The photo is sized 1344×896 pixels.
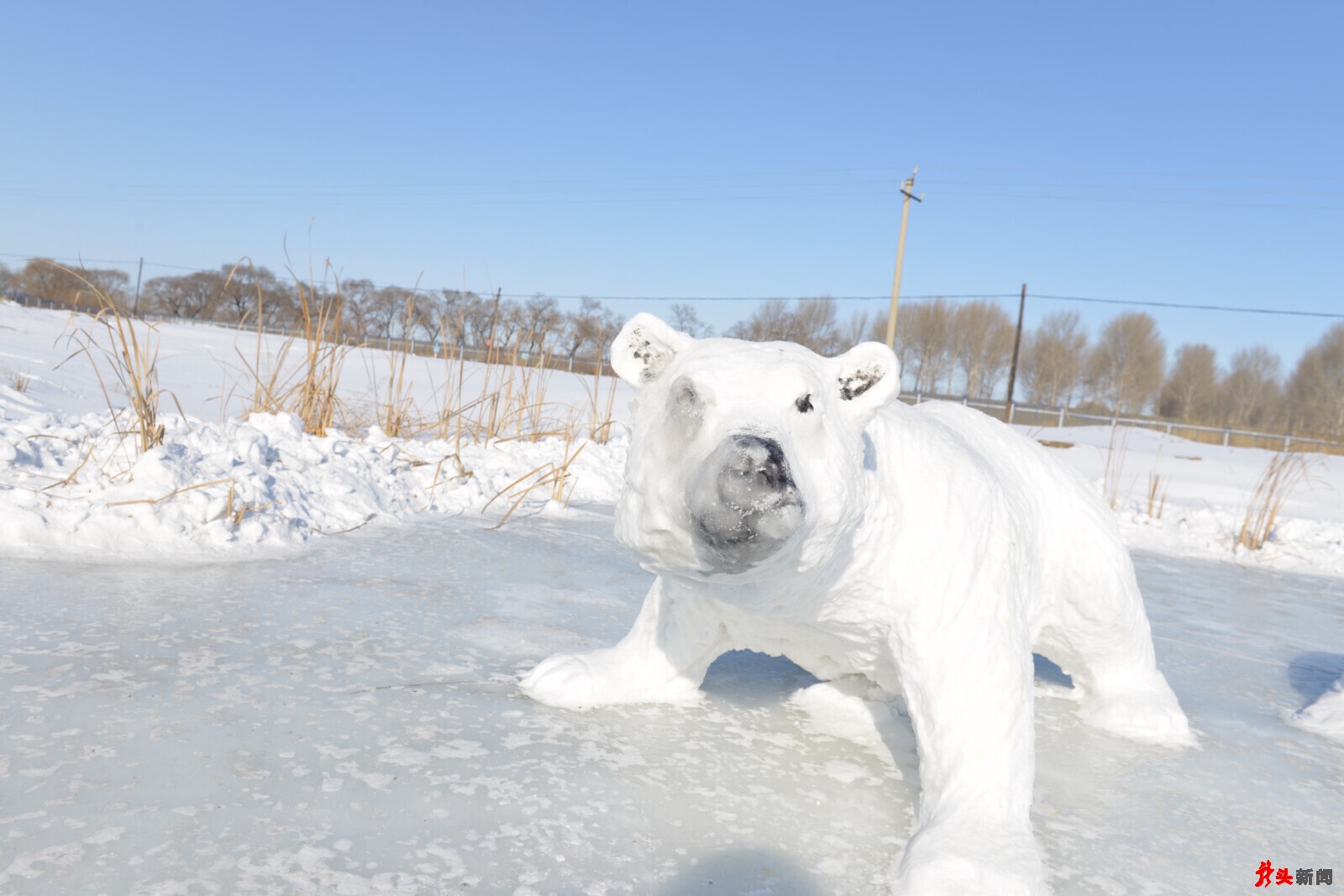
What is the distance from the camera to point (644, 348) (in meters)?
1.48

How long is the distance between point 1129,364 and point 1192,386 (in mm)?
4804

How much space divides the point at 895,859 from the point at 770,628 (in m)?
0.49

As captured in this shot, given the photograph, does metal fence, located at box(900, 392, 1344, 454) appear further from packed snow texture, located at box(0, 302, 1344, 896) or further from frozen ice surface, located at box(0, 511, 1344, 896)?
frozen ice surface, located at box(0, 511, 1344, 896)

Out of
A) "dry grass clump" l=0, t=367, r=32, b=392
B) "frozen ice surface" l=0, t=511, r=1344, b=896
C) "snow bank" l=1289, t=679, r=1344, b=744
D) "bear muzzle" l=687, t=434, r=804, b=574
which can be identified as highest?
"bear muzzle" l=687, t=434, r=804, b=574

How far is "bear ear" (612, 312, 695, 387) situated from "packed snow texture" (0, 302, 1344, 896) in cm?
74

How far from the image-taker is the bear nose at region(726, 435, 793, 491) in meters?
1.14

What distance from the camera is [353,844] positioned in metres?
1.23

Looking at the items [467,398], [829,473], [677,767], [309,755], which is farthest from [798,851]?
[467,398]

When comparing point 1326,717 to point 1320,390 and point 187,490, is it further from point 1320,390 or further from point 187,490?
point 1320,390

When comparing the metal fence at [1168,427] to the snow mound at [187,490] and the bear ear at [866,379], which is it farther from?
the bear ear at [866,379]

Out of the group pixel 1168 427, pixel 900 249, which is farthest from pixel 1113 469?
pixel 1168 427

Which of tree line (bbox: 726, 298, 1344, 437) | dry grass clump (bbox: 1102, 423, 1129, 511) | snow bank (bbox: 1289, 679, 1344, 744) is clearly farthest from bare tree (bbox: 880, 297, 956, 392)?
snow bank (bbox: 1289, 679, 1344, 744)

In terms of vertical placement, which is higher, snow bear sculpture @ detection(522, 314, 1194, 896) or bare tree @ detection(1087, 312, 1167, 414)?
bare tree @ detection(1087, 312, 1167, 414)

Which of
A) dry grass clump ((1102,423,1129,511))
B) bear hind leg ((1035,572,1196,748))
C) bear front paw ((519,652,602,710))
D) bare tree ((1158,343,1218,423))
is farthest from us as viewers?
bare tree ((1158,343,1218,423))
